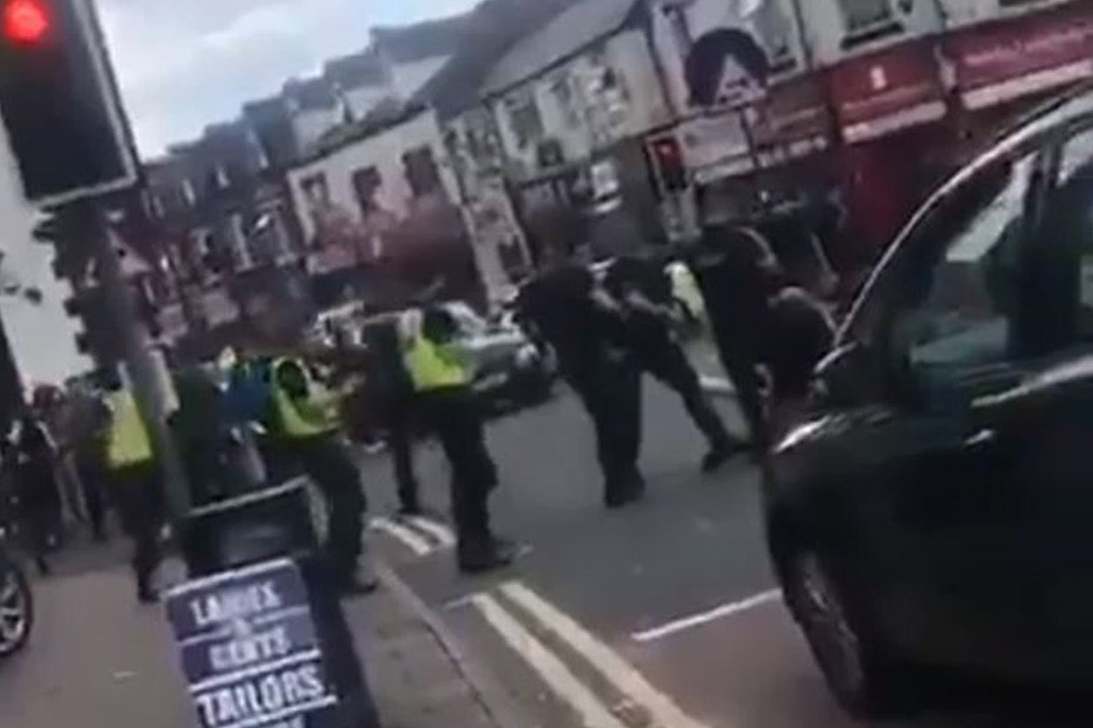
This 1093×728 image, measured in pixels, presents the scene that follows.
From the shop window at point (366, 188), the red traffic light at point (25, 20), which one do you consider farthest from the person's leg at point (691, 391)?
the shop window at point (366, 188)

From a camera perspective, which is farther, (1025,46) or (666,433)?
(1025,46)

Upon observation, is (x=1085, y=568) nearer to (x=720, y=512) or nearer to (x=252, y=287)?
(x=720, y=512)

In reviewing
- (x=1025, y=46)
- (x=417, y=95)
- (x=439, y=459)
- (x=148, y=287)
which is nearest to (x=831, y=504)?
(x=148, y=287)

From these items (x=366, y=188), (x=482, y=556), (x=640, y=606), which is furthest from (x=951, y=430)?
(x=366, y=188)

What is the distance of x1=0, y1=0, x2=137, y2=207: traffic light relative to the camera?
7.85m

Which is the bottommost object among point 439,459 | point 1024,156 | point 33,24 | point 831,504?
point 439,459

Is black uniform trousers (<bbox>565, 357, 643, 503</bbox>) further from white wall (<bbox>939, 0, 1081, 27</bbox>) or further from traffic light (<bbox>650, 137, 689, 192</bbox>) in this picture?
white wall (<bbox>939, 0, 1081, 27</bbox>)

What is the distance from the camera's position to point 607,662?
1088 cm

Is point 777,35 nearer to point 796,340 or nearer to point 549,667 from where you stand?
point 796,340

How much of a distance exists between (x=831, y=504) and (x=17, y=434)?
2224cm

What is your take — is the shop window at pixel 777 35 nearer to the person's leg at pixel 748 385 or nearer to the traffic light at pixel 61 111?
the person's leg at pixel 748 385

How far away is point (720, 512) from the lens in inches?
598

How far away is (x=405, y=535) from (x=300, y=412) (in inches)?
187

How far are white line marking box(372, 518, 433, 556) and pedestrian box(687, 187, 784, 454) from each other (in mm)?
2656
